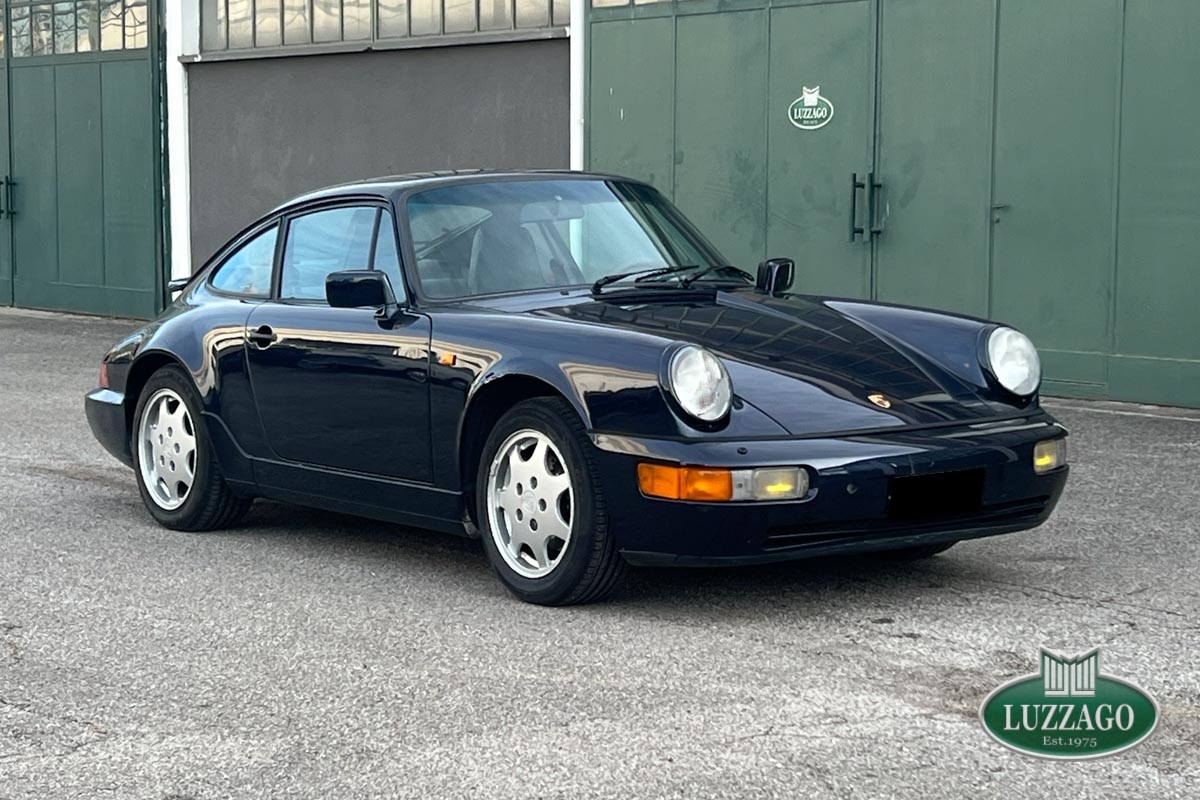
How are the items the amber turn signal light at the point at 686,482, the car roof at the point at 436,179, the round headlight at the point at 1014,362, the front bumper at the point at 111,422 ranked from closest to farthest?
the amber turn signal light at the point at 686,482 < the round headlight at the point at 1014,362 < the car roof at the point at 436,179 < the front bumper at the point at 111,422

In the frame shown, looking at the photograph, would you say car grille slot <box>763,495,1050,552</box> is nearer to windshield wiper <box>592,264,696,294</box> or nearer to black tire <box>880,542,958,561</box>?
black tire <box>880,542,958,561</box>

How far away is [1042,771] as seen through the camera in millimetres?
3953

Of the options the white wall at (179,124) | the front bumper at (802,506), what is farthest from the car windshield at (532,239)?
the white wall at (179,124)

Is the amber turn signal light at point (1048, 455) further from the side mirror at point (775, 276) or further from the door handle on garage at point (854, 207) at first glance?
the door handle on garage at point (854, 207)

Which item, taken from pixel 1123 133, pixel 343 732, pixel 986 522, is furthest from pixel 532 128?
pixel 343 732

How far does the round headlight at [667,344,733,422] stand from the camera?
17.3 ft

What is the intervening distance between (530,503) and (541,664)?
2.58 feet

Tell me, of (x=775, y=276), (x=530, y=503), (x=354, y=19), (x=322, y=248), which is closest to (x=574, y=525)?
(x=530, y=503)

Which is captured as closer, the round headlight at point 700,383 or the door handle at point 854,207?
the round headlight at point 700,383

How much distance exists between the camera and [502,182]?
660 centimetres

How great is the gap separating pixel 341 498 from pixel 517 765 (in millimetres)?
2516

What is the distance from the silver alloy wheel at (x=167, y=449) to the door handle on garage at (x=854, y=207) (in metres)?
6.87

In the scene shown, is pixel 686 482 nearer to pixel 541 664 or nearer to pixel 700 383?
pixel 700 383

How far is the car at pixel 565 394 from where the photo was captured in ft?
17.4
